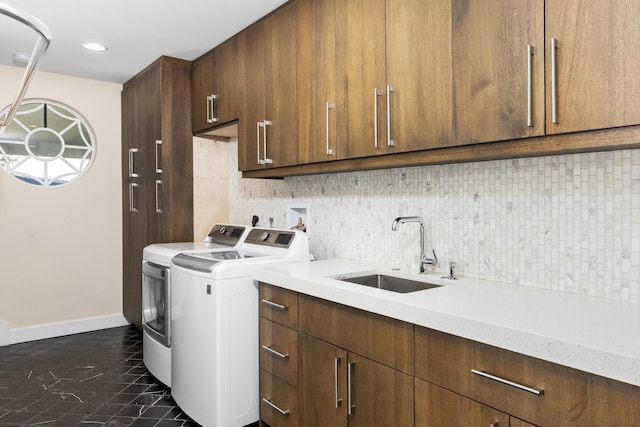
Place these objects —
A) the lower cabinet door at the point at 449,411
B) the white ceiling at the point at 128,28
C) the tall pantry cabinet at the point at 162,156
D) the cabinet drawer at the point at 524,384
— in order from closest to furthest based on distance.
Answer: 1. the cabinet drawer at the point at 524,384
2. the lower cabinet door at the point at 449,411
3. the white ceiling at the point at 128,28
4. the tall pantry cabinet at the point at 162,156

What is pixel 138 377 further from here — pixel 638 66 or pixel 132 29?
pixel 638 66

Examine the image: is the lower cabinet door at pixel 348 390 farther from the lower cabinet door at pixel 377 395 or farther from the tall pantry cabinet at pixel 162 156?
the tall pantry cabinet at pixel 162 156

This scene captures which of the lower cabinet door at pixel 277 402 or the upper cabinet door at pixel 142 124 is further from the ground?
the upper cabinet door at pixel 142 124

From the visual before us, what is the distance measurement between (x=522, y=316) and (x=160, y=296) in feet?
7.42

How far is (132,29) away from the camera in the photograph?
2902mm

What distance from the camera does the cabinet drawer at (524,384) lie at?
38.8 inches

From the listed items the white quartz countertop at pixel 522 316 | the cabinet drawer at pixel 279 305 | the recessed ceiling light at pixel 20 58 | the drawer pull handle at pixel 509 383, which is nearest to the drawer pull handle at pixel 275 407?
the cabinet drawer at pixel 279 305

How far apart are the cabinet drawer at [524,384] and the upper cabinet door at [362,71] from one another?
3.04ft

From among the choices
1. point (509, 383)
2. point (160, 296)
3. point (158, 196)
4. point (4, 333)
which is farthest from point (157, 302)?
point (509, 383)

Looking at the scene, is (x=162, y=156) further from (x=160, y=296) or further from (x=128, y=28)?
(x=160, y=296)

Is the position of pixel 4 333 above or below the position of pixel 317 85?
below

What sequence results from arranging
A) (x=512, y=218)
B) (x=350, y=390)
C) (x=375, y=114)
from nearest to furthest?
(x=350, y=390) < (x=512, y=218) < (x=375, y=114)

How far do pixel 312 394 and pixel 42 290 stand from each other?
325cm

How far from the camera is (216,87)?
3172 mm
